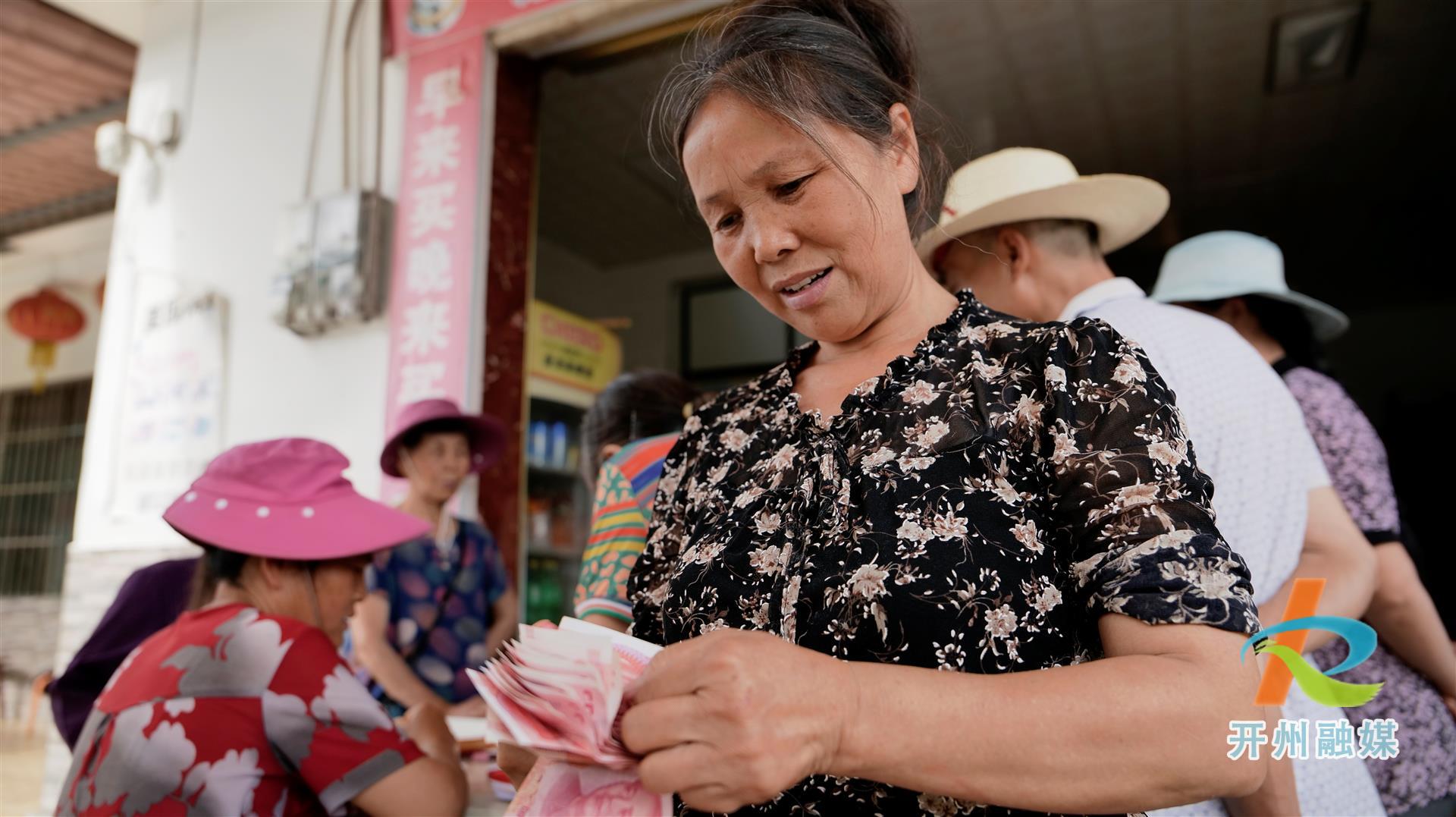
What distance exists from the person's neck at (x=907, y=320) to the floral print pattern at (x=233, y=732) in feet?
3.55

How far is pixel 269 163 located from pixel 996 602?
13.9ft

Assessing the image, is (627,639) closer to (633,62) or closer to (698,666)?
(698,666)

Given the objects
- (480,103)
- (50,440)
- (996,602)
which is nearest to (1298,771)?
(996,602)

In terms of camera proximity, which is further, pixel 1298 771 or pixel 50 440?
pixel 50 440

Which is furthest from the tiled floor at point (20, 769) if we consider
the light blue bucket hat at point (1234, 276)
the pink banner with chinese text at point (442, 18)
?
the light blue bucket hat at point (1234, 276)

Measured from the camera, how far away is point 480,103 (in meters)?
3.71

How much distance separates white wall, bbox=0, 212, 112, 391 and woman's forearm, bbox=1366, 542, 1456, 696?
784cm

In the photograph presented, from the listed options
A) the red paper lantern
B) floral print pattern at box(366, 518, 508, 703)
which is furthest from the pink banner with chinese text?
the red paper lantern

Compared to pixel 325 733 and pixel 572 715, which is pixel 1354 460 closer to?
pixel 572 715

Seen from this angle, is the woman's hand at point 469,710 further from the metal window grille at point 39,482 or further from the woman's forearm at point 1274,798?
the metal window grille at point 39,482

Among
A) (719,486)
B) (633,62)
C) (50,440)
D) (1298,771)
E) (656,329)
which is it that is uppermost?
(633,62)

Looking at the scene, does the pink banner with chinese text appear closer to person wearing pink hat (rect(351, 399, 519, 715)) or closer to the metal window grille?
person wearing pink hat (rect(351, 399, 519, 715))

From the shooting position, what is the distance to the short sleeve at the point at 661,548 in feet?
3.62

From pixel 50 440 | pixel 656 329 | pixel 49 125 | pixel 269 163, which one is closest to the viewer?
pixel 269 163
